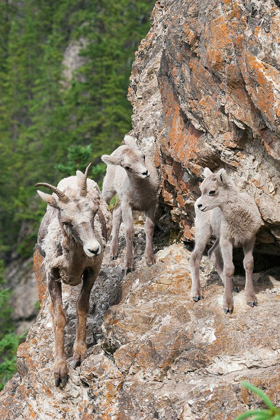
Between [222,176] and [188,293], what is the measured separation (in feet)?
6.21

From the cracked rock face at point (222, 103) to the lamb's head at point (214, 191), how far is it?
482 mm

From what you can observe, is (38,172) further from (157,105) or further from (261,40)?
(261,40)

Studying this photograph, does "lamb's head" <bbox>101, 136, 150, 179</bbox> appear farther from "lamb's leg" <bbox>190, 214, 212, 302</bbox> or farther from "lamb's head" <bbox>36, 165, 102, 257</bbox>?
"lamb's head" <bbox>36, 165, 102, 257</bbox>

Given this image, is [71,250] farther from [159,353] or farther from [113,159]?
[113,159]

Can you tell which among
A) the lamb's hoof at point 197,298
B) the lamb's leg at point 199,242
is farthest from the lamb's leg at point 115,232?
the lamb's hoof at point 197,298

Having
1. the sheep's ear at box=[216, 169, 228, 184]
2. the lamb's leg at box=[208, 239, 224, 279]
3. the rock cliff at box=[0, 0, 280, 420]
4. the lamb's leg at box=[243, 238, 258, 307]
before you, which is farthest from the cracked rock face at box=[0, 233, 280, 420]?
the sheep's ear at box=[216, 169, 228, 184]

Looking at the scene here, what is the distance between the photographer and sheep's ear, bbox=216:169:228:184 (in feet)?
24.7

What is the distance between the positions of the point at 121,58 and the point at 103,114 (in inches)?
220

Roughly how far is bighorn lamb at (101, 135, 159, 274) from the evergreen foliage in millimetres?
18808

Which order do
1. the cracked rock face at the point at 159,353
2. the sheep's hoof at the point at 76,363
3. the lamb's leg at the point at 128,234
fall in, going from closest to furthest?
the cracked rock face at the point at 159,353 → the sheep's hoof at the point at 76,363 → the lamb's leg at the point at 128,234

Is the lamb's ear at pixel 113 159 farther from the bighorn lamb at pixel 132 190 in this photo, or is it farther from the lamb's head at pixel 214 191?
the lamb's head at pixel 214 191

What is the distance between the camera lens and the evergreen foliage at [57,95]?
115 feet

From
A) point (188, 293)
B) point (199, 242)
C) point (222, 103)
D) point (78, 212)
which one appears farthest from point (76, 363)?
point (222, 103)

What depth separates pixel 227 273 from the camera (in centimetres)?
747
